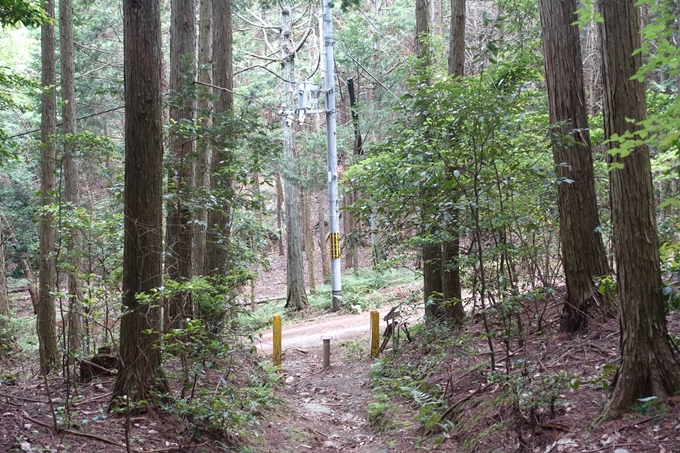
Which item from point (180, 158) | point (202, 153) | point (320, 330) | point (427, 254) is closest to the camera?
point (180, 158)

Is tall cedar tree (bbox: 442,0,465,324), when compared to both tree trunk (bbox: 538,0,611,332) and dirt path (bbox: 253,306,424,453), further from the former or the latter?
tree trunk (bbox: 538,0,611,332)

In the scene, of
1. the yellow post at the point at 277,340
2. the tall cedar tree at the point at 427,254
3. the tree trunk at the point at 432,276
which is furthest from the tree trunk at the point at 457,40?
the yellow post at the point at 277,340

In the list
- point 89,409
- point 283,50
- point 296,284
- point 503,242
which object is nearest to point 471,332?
point 503,242

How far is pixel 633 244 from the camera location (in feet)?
15.4

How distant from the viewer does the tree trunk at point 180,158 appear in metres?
8.22

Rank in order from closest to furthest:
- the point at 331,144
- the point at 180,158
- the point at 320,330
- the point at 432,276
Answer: the point at 180,158 → the point at 432,276 → the point at 320,330 → the point at 331,144

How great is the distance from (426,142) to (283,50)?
697 inches

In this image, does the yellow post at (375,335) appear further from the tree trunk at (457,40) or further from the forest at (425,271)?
the tree trunk at (457,40)

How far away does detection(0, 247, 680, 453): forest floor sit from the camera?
4.94 m

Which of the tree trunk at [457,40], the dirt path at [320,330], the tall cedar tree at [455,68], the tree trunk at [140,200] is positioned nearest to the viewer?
the tree trunk at [140,200]

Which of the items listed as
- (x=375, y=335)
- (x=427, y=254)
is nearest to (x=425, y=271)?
(x=427, y=254)

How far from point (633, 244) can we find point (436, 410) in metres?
3.76

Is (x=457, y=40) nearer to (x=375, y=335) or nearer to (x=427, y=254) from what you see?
(x=427, y=254)

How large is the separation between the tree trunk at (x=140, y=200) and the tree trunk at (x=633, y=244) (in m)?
4.48
